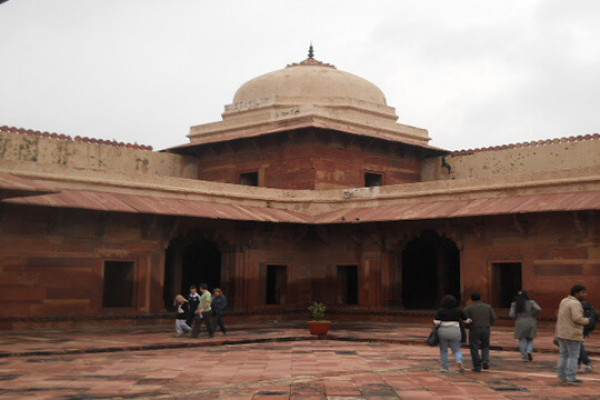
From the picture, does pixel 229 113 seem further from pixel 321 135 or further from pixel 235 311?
pixel 235 311

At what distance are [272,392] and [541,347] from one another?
679 centimetres

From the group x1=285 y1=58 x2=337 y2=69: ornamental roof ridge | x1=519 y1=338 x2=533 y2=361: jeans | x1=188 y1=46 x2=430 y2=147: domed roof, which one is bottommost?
x1=519 y1=338 x2=533 y2=361: jeans

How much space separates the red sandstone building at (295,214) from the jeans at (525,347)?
18.9ft

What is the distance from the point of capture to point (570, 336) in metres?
9.52

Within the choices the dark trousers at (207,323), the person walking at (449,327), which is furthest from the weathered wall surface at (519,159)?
the person walking at (449,327)

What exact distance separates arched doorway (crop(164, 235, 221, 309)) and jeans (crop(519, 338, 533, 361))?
12.4 meters

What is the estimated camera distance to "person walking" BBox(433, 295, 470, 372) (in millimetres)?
10656

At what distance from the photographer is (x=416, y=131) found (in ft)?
88.5

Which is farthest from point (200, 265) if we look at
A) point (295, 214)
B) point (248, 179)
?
point (295, 214)

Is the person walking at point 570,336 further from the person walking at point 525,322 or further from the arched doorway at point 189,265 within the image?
the arched doorway at point 189,265

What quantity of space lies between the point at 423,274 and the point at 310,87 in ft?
24.9

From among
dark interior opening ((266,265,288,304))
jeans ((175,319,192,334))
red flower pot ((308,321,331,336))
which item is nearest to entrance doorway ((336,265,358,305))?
dark interior opening ((266,265,288,304))

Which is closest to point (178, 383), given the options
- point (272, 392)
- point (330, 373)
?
point (272, 392)

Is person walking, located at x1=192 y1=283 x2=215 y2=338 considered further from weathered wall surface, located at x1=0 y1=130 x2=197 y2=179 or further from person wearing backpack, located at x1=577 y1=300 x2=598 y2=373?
person wearing backpack, located at x1=577 y1=300 x2=598 y2=373
